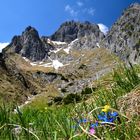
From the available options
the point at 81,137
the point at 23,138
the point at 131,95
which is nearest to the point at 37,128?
the point at 23,138

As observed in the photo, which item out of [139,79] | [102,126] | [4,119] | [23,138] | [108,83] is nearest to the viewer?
[102,126]

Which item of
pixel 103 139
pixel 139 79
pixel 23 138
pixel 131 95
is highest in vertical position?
pixel 139 79

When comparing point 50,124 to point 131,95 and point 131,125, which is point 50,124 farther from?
point 131,125

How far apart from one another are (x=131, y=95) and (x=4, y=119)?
6.69ft

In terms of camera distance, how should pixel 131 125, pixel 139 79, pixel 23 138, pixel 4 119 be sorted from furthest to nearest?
pixel 139 79 → pixel 4 119 → pixel 23 138 → pixel 131 125

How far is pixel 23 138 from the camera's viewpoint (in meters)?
5.60

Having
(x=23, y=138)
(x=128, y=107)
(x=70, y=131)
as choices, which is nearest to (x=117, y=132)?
(x=70, y=131)

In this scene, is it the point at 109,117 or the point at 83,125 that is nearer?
the point at 109,117

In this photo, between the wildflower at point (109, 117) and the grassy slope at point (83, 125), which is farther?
the wildflower at point (109, 117)

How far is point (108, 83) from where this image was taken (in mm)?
8664

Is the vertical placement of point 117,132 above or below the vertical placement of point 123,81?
below

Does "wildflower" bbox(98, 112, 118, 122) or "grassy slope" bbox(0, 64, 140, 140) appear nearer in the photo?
"grassy slope" bbox(0, 64, 140, 140)

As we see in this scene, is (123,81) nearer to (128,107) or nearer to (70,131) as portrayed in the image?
(128,107)

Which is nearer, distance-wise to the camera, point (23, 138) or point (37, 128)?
point (23, 138)
